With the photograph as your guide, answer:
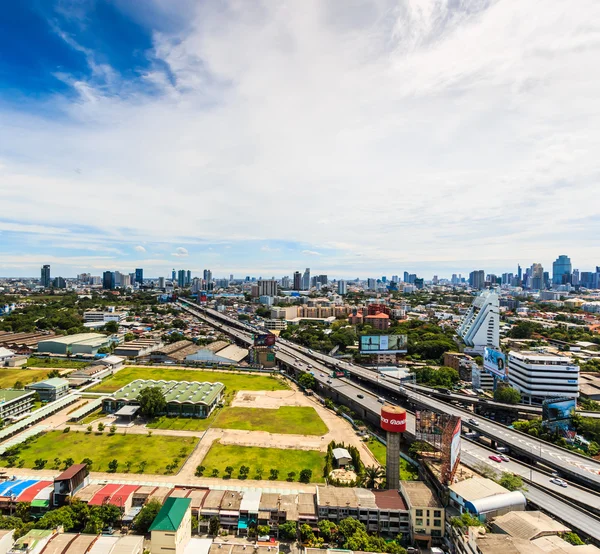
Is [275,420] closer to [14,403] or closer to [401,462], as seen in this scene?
[401,462]

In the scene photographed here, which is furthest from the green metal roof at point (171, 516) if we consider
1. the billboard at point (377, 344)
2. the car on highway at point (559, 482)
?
the billboard at point (377, 344)

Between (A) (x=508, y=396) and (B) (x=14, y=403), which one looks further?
(A) (x=508, y=396)

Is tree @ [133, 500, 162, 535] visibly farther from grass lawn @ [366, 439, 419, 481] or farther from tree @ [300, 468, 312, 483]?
grass lawn @ [366, 439, 419, 481]

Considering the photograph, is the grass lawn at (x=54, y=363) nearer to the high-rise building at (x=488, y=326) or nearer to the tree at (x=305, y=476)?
the tree at (x=305, y=476)

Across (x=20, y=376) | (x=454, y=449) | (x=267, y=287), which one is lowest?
(x=20, y=376)

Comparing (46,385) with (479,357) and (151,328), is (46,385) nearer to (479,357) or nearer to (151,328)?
(151,328)

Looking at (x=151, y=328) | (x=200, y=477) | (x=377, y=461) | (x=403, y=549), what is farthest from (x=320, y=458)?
(x=151, y=328)

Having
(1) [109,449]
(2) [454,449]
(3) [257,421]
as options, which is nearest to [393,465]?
(2) [454,449]
